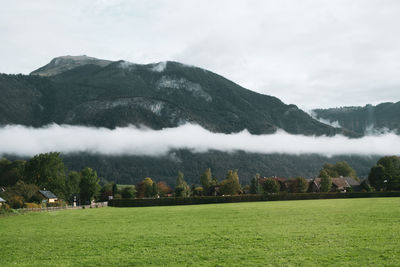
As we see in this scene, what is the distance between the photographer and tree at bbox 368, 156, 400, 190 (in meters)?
119

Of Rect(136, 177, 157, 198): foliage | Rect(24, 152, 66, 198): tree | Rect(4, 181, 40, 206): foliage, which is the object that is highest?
Rect(24, 152, 66, 198): tree

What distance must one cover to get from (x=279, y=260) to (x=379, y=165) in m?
134

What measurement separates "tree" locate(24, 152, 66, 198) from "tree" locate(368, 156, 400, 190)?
10477 cm

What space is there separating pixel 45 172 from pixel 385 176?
111616 millimetres

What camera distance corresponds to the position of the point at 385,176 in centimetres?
13000

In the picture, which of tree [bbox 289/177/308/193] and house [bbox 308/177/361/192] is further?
house [bbox 308/177/361/192]

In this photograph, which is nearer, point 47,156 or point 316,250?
point 316,250

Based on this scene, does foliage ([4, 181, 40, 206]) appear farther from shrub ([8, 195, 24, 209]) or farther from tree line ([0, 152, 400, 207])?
shrub ([8, 195, 24, 209])

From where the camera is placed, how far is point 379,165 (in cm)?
13600

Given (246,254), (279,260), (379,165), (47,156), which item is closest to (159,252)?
(246,254)

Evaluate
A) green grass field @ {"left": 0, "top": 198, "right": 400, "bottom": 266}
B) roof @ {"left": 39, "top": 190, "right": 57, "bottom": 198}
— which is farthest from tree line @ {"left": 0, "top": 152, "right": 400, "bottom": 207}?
green grass field @ {"left": 0, "top": 198, "right": 400, "bottom": 266}

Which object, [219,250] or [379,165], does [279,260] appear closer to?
[219,250]

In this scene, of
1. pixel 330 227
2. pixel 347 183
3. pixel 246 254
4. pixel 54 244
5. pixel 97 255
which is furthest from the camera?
pixel 347 183

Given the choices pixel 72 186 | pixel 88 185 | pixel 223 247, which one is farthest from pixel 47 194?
pixel 223 247
